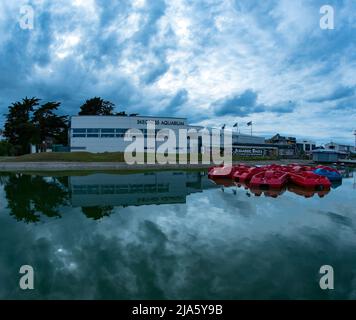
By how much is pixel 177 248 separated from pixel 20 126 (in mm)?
60404

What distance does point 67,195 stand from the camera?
57.9 feet

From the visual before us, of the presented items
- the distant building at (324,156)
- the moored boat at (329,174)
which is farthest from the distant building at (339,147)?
the moored boat at (329,174)

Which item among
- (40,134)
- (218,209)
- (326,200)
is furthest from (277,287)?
(40,134)

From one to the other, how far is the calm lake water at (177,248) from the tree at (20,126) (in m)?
49.0

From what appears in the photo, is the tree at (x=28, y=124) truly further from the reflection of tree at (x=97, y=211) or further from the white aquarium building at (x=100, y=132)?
the reflection of tree at (x=97, y=211)

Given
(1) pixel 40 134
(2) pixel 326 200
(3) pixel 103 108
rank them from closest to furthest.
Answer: (2) pixel 326 200, (1) pixel 40 134, (3) pixel 103 108

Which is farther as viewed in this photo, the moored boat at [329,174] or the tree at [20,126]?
the tree at [20,126]

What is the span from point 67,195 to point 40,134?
4998 centimetres

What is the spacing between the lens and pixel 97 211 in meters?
13.4

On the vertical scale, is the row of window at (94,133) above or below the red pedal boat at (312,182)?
above

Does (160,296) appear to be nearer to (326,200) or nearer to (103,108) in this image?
(326,200)

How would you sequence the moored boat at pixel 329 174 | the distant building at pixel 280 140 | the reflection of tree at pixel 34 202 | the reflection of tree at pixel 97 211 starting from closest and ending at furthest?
the reflection of tree at pixel 97 211 < the reflection of tree at pixel 34 202 < the moored boat at pixel 329 174 < the distant building at pixel 280 140

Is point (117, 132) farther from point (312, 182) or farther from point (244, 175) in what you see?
point (312, 182)

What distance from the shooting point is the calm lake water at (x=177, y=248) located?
19.7 ft
